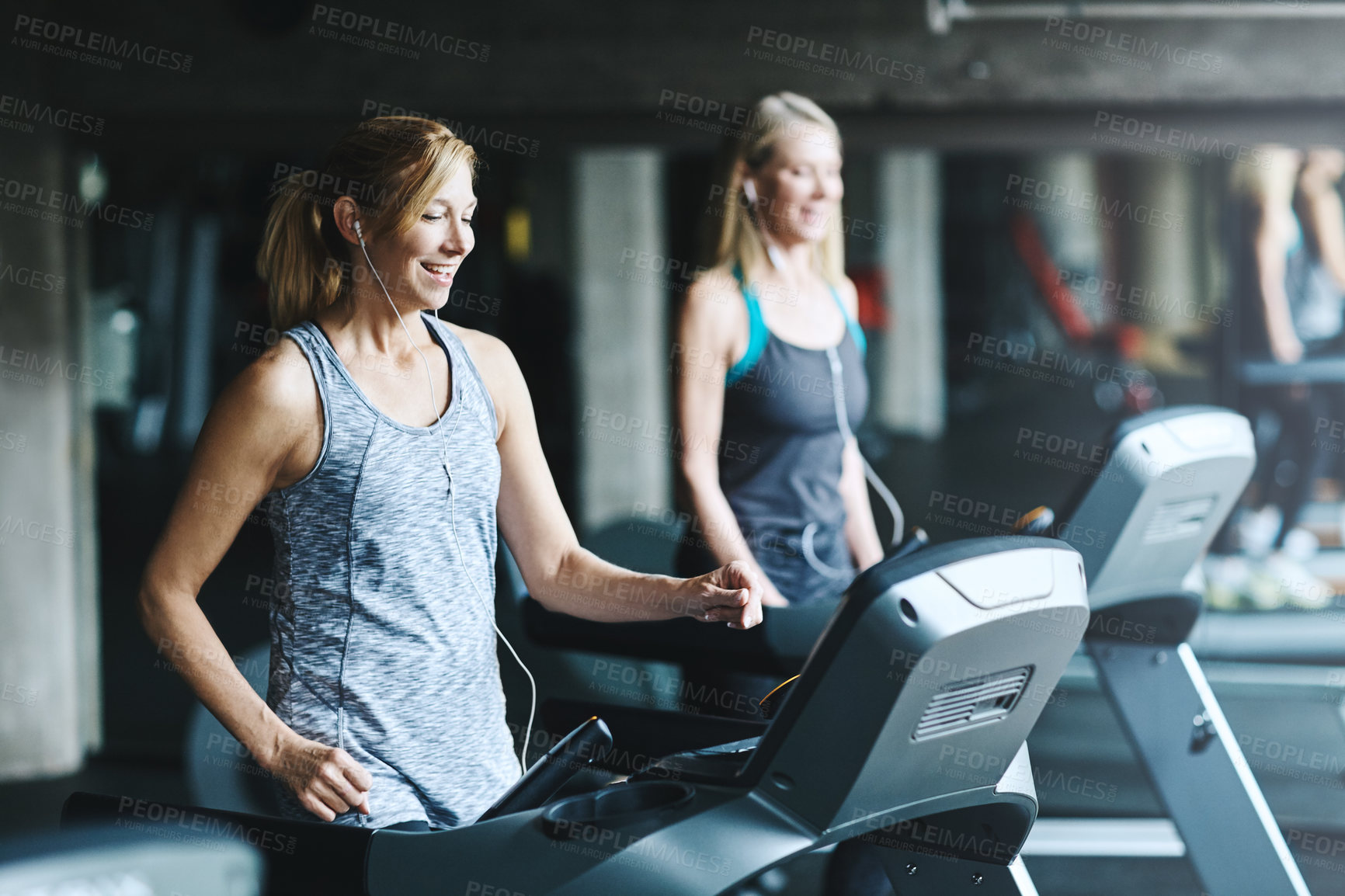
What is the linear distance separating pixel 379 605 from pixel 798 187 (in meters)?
1.13

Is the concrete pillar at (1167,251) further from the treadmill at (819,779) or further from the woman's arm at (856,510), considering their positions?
the treadmill at (819,779)

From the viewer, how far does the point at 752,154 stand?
7.05 feet

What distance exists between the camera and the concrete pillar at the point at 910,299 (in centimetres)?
708

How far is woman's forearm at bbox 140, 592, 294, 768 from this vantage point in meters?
1.30

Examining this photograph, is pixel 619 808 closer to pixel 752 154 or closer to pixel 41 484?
pixel 752 154

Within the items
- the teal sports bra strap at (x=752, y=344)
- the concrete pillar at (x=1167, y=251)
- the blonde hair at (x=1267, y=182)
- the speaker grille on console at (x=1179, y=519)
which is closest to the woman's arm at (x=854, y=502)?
the teal sports bra strap at (x=752, y=344)

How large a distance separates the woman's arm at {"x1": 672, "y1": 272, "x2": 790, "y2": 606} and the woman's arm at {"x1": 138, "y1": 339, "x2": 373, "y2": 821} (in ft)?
2.63

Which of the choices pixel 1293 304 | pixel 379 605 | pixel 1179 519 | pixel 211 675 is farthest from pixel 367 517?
pixel 1293 304

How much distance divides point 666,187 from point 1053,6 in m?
1.55

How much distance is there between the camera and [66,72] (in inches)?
143

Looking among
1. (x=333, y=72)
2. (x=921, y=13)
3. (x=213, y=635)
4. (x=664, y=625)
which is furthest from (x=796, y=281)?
(x=333, y=72)

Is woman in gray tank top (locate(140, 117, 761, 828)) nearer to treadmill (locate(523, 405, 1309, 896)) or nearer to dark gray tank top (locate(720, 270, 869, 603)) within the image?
treadmill (locate(523, 405, 1309, 896))

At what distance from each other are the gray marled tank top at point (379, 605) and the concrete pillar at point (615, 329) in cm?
299

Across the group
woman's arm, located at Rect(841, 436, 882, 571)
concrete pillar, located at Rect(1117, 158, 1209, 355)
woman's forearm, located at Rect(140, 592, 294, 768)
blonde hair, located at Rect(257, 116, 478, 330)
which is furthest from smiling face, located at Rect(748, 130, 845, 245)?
concrete pillar, located at Rect(1117, 158, 1209, 355)
